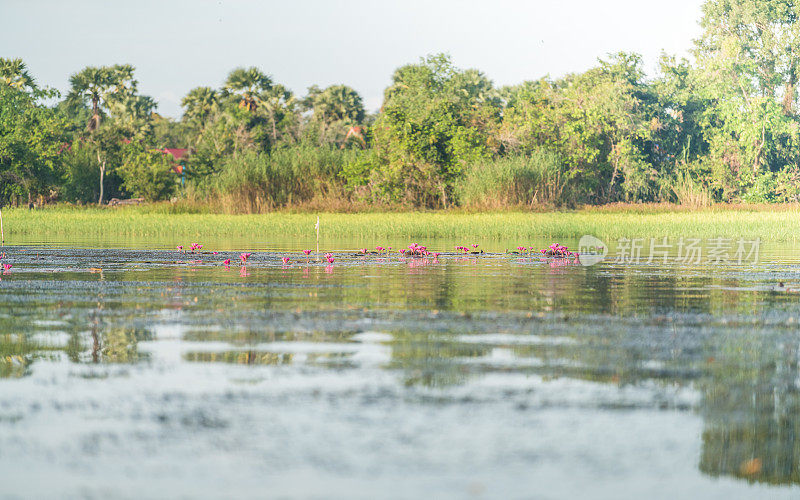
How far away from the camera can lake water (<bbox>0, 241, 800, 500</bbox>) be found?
532 cm

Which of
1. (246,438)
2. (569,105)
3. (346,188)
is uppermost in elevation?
(569,105)

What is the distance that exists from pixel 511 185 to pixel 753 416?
134ft

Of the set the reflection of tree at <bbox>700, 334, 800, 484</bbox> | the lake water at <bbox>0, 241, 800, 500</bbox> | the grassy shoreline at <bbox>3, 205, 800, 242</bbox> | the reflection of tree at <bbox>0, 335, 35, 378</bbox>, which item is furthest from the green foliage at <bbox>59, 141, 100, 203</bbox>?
the reflection of tree at <bbox>700, 334, 800, 484</bbox>

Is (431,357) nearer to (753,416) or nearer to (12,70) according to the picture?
(753,416)

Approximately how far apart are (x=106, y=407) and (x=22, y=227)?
1440 inches

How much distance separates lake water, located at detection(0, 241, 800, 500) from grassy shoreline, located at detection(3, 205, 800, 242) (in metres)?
21.5

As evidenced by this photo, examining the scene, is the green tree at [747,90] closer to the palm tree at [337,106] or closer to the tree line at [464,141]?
the tree line at [464,141]

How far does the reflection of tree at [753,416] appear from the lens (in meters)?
5.56

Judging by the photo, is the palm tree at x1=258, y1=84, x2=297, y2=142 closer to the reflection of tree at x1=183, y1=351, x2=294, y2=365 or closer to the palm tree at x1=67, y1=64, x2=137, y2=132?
the palm tree at x1=67, y1=64, x2=137, y2=132

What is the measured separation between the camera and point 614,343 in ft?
31.6

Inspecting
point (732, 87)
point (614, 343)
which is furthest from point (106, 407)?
point (732, 87)

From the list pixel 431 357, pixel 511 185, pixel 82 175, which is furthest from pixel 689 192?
pixel 431 357

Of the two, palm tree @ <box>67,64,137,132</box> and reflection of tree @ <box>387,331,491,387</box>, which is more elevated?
palm tree @ <box>67,64,137,132</box>

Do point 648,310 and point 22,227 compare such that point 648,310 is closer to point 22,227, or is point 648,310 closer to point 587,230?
point 587,230
